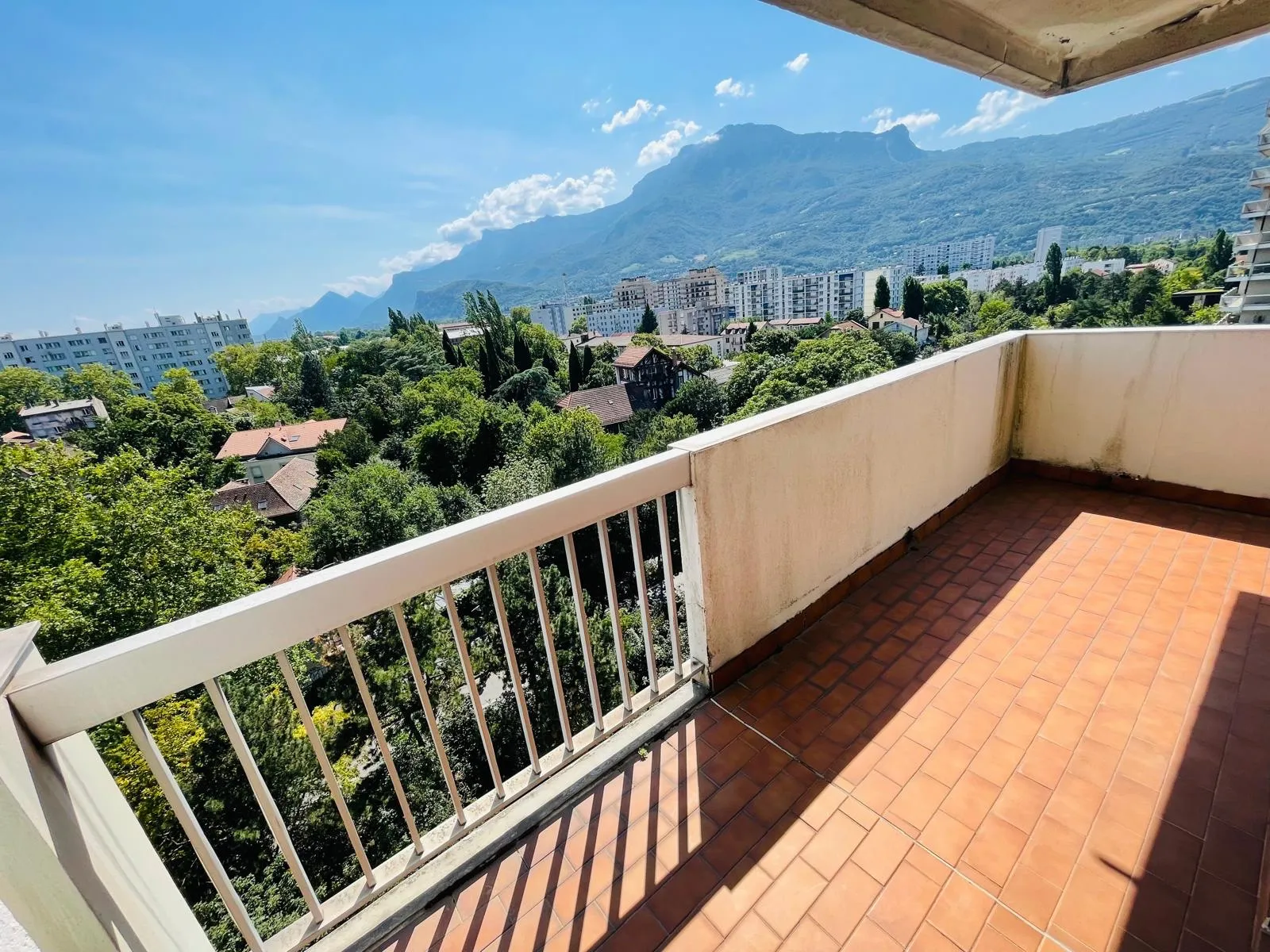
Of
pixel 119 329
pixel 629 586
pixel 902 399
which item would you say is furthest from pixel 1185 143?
pixel 119 329

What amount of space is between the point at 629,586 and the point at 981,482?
1733cm

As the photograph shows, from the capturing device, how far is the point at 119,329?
72.6m

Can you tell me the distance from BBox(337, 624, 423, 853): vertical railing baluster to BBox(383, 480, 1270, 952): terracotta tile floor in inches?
8.5

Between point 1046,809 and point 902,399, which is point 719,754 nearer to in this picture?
point 1046,809

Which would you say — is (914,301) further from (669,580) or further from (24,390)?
(24,390)

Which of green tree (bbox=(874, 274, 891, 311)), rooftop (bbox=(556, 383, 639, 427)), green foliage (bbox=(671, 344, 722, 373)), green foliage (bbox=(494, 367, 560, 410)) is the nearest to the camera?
rooftop (bbox=(556, 383, 639, 427))

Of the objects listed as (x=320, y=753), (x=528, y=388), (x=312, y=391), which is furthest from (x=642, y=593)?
(x=312, y=391)

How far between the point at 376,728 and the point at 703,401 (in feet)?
111

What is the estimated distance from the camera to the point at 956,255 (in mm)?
119875

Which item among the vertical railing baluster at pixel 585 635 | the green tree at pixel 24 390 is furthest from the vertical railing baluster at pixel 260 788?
the green tree at pixel 24 390

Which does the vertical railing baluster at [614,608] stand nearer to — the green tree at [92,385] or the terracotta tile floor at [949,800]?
the terracotta tile floor at [949,800]

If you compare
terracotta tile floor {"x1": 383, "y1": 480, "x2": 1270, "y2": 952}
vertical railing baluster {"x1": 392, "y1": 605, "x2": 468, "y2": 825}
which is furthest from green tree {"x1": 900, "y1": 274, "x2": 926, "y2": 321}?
vertical railing baluster {"x1": 392, "y1": 605, "x2": 468, "y2": 825}

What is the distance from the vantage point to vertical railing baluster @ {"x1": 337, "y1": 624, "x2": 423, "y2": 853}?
122 cm

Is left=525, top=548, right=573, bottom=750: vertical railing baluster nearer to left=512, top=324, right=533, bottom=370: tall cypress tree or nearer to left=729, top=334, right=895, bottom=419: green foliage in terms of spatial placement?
left=729, top=334, right=895, bottom=419: green foliage
